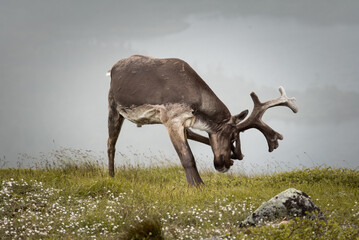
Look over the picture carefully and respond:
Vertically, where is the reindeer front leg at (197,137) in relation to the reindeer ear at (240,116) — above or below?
below

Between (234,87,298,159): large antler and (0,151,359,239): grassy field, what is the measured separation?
43.9 inches

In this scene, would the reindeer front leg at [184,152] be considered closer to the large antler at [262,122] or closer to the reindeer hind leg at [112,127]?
the large antler at [262,122]

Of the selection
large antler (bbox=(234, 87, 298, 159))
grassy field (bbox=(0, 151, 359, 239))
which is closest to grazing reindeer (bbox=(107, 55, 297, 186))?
large antler (bbox=(234, 87, 298, 159))

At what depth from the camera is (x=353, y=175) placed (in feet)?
39.1

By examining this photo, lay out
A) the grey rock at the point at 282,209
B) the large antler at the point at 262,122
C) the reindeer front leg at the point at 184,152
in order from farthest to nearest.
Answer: the large antler at the point at 262,122, the reindeer front leg at the point at 184,152, the grey rock at the point at 282,209

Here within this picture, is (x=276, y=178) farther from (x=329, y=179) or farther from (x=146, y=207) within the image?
(x=146, y=207)

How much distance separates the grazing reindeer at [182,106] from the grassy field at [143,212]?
3.77 ft

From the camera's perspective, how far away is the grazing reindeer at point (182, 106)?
9.84m

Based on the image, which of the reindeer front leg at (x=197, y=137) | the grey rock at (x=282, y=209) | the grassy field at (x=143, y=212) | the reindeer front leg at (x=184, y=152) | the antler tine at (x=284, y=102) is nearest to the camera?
the grassy field at (x=143, y=212)

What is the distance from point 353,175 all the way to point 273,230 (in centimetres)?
717

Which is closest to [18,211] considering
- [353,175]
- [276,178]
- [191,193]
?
[191,193]

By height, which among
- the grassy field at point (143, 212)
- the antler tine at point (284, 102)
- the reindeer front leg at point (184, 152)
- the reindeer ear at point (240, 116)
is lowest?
the grassy field at point (143, 212)

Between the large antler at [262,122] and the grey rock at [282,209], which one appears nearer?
the grey rock at [282,209]

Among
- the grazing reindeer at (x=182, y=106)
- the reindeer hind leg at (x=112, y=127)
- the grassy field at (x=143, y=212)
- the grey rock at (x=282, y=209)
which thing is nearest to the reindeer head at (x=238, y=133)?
the grazing reindeer at (x=182, y=106)
